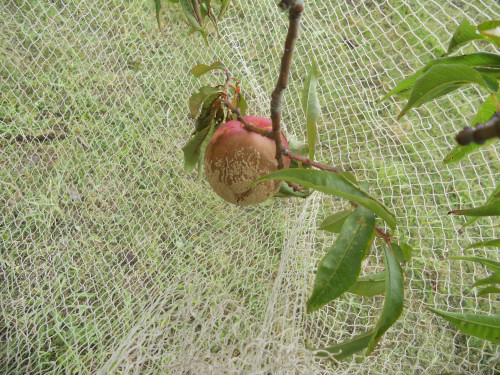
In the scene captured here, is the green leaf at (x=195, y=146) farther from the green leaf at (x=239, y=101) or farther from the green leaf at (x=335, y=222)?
the green leaf at (x=335, y=222)

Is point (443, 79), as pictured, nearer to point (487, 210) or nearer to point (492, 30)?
point (492, 30)

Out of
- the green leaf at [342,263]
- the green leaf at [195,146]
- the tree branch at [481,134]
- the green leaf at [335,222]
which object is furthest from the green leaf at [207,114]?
the tree branch at [481,134]

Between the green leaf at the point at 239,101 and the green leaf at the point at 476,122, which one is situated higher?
the green leaf at the point at 239,101

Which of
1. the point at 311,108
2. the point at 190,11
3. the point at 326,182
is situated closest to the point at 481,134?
the point at 326,182

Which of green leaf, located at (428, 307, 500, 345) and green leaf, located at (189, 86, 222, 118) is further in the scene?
green leaf, located at (189, 86, 222, 118)

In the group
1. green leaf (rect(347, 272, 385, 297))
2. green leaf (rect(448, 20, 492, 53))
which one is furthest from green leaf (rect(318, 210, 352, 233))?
green leaf (rect(448, 20, 492, 53))

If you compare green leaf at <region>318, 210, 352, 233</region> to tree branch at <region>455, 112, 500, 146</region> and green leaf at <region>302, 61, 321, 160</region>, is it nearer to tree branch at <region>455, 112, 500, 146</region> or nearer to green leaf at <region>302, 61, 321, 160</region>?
green leaf at <region>302, 61, 321, 160</region>
